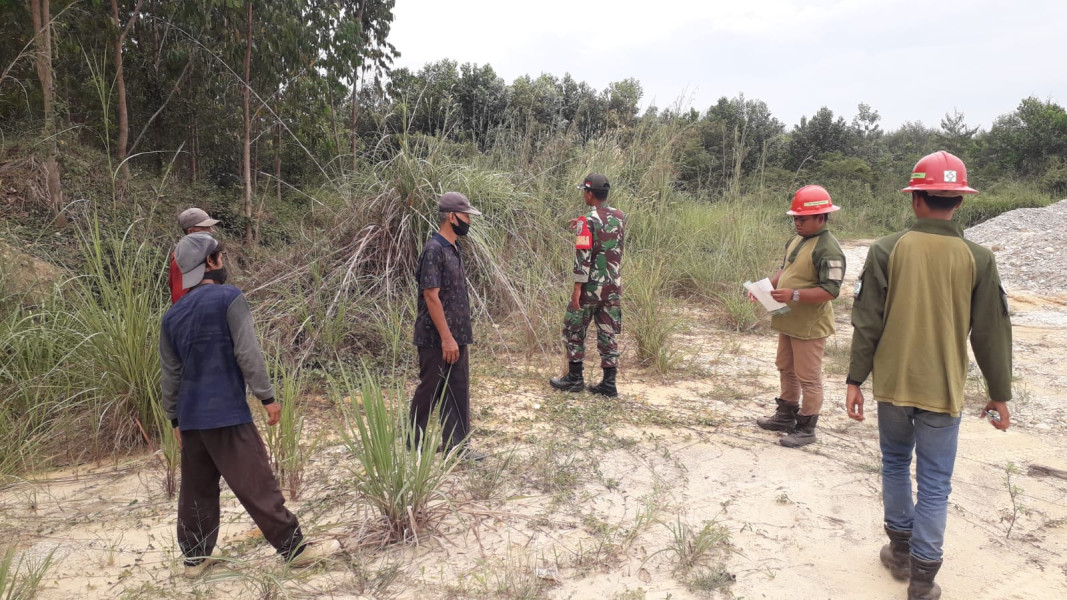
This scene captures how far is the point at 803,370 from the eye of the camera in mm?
3793

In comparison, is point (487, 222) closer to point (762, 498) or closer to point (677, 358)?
point (677, 358)

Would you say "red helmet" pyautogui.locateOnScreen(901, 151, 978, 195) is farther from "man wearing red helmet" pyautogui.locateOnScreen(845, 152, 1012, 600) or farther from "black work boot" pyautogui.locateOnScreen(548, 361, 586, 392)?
"black work boot" pyautogui.locateOnScreen(548, 361, 586, 392)

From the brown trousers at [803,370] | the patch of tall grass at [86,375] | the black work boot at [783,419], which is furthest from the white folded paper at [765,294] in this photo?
the patch of tall grass at [86,375]

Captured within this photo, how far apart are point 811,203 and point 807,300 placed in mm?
568

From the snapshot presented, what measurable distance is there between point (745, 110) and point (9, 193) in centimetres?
1604

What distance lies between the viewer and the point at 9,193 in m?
5.89

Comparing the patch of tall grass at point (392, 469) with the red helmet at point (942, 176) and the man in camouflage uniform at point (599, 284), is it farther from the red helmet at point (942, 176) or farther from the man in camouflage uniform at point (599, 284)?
the red helmet at point (942, 176)

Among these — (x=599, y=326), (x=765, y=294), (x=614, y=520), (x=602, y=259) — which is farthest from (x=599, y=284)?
(x=614, y=520)

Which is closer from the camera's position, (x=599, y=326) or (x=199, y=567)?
(x=199, y=567)

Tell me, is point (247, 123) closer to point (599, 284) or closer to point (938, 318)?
point (599, 284)

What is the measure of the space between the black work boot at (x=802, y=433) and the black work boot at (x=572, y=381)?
1.51m

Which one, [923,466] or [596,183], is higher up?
[596,183]

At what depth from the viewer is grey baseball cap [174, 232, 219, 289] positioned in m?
2.35

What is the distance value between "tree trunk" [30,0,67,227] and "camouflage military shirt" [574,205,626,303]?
14.2ft
